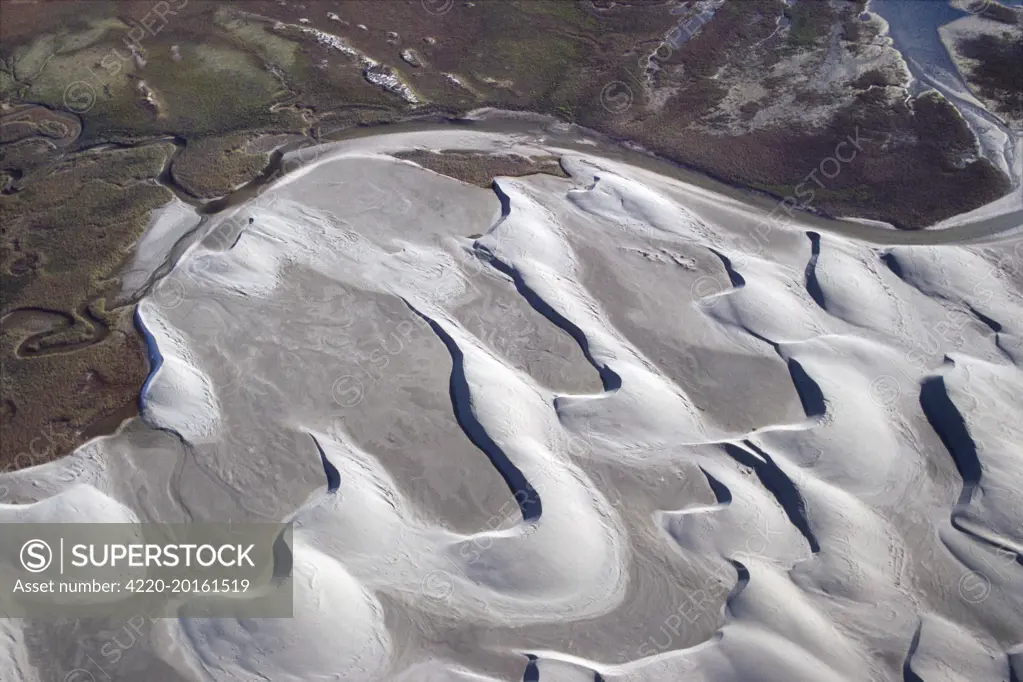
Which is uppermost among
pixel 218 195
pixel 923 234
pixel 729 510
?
pixel 923 234

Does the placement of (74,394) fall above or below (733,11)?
below

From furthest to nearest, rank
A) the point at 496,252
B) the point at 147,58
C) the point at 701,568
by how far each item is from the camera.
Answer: the point at 147,58, the point at 496,252, the point at 701,568

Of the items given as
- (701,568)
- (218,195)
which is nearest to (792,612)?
(701,568)

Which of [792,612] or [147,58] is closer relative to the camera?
[792,612]

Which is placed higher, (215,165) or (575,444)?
(575,444)

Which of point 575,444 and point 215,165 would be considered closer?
point 575,444

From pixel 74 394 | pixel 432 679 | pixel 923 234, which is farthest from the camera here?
pixel 923 234

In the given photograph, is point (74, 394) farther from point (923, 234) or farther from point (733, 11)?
point (733, 11)

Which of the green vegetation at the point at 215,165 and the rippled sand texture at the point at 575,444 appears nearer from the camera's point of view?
the rippled sand texture at the point at 575,444
